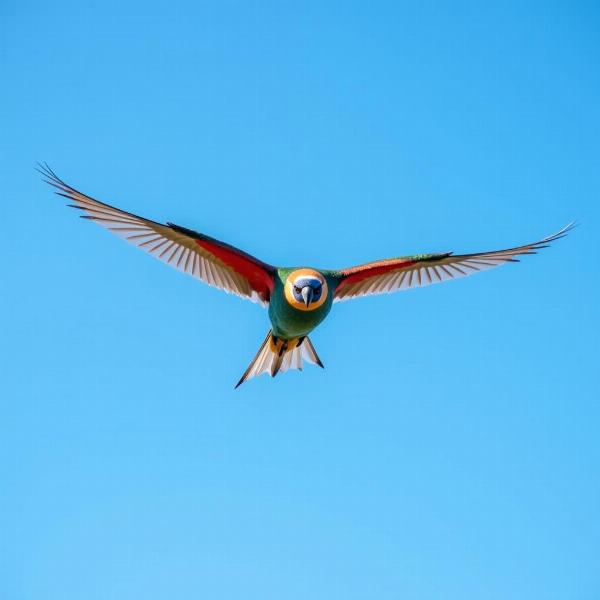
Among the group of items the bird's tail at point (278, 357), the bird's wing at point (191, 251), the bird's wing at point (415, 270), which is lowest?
the bird's tail at point (278, 357)

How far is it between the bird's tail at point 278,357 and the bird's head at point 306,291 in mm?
1625

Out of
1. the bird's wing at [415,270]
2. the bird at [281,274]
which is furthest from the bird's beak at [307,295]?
the bird's wing at [415,270]

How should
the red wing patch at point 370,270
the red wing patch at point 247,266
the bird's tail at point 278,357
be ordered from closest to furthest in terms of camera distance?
the red wing patch at point 247,266, the red wing patch at point 370,270, the bird's tail at point 278,357

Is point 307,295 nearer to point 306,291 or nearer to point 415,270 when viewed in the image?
point 306,291

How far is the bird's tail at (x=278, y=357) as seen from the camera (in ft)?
46.7

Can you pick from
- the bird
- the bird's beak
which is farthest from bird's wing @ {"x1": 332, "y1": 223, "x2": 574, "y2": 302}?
the bird's beak

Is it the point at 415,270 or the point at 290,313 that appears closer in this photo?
the point at 290,313

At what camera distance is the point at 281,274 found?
13.2 meters

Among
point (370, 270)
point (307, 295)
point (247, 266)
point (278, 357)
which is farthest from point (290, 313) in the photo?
point (370, 270)

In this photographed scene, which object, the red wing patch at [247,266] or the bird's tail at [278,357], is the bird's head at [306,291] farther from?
the bird's tail at [278,357]

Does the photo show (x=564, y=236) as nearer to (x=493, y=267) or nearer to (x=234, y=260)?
(x=493, y=267)

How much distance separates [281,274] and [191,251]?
5.56 feet

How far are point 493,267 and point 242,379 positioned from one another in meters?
5.13

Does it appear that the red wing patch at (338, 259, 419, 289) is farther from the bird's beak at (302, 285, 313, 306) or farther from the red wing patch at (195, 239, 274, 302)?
the bird's beak at (302, 285, 313, 306)
